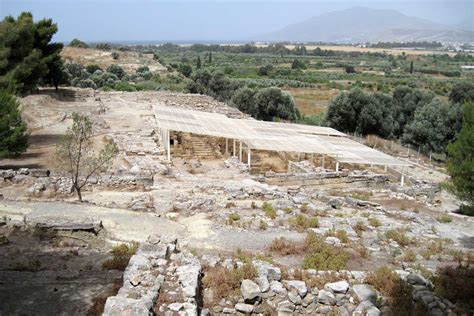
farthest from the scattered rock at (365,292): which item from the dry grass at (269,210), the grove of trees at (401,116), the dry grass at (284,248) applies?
the grove of trees at (401,116)

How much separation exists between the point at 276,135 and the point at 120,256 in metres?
14.1

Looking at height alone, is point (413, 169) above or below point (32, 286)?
below

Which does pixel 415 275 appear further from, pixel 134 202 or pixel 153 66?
pixel 153 66

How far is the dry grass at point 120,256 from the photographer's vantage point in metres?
9.23

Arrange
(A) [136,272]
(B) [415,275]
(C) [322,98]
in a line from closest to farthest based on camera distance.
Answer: (A) [136,272] < (B) [415,275] < (C) [322,98]

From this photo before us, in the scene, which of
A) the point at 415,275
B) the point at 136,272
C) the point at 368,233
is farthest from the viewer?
the point at 368,233

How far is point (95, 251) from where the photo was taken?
1041cm

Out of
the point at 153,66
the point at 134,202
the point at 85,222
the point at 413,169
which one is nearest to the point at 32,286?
the point at 85,222

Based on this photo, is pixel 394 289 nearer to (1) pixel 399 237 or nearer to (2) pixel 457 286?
(2) pixel 457 286

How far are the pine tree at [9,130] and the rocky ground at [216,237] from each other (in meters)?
1.31

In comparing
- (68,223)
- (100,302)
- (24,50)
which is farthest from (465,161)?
(24,50)

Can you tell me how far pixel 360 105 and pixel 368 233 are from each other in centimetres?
2271

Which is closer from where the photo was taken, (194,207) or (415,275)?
(415,275)

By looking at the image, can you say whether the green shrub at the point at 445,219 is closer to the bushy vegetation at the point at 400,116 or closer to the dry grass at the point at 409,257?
the dry grass at the point at 409,257
